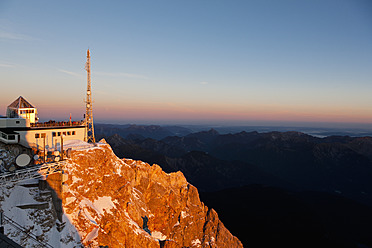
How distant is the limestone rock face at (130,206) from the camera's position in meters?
43.7

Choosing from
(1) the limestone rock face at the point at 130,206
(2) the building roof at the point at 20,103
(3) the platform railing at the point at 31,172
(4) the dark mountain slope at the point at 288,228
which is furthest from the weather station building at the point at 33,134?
(4) the dark mountain slope at the point at 288,228

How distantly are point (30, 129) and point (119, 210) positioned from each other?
3063 cm

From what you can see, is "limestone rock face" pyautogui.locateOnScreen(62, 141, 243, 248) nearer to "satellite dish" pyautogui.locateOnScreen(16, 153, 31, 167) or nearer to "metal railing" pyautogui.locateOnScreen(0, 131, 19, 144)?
"satellite dish" pyautogui.locateOnScreen(16, 153, 31, 167)

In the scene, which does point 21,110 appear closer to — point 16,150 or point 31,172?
point 16,150

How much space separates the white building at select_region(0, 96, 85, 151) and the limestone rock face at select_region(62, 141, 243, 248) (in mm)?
10081

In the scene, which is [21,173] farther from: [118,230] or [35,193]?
[118,230]

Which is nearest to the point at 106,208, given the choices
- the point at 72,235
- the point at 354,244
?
the point at 72,235

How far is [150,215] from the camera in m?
64.1

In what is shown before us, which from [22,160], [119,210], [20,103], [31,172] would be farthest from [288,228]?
[20,103]

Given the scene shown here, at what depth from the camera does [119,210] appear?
49.9m

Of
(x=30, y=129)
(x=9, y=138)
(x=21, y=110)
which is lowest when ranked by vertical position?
(x=9, y=138)

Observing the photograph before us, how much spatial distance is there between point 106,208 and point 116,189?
5792 millimetres

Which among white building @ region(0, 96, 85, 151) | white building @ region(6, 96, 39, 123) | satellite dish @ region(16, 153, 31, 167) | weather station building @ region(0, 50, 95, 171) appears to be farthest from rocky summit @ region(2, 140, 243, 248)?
white building @ region(6, 96, 39, 123)

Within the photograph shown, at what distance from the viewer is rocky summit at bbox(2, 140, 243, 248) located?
39781 mm
